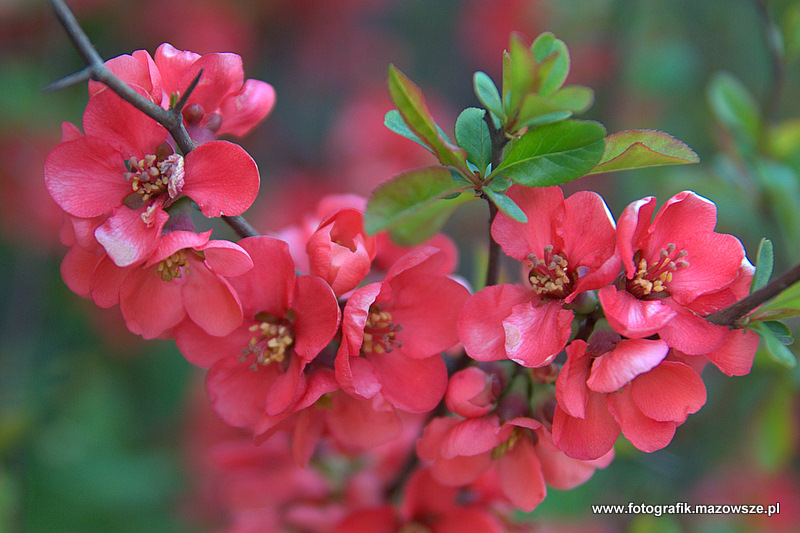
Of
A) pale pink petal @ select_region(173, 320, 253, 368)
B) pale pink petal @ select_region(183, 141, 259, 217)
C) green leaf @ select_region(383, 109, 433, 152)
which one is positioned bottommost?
pale pink petal @ select_region(173, 320, 253, 368)

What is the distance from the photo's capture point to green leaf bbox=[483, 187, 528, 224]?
28.0 inches

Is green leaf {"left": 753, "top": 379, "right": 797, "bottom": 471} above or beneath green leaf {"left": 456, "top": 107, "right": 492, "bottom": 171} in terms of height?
beneath

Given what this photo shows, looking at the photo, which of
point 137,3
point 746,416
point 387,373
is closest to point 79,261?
point 387,373

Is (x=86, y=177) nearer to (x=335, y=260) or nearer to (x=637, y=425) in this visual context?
(x=335, y=260)

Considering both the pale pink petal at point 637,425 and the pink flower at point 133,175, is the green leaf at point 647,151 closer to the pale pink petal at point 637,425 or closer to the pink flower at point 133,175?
the pale pink petal at point 637,425

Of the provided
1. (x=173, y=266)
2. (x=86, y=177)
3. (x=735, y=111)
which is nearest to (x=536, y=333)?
(x=173, y=266)

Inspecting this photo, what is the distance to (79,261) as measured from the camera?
835 millimetres

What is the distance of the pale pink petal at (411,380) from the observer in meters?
0.86

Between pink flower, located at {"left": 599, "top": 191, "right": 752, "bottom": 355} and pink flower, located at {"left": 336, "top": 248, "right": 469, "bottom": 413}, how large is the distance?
234mm

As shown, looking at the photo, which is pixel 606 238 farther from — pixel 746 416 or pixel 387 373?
pixel 746 416

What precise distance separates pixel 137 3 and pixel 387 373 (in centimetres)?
239

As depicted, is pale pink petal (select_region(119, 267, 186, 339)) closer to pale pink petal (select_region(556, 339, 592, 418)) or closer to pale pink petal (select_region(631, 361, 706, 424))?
pale pink petal (select_region(556, 339, 592, 418))

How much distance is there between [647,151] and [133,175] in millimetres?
656

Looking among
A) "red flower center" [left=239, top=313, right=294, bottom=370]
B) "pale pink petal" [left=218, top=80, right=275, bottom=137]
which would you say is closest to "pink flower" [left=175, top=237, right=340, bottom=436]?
"red flower center" [left=239, top=313, right=294, bottom=370]
